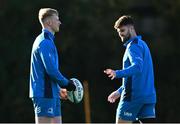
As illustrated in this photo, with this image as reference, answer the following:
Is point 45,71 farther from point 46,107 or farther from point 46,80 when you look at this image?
point 46,107

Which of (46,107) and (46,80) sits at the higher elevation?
(46,80)

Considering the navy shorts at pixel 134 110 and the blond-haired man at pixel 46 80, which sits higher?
the blond-haired man at pixel 46 80

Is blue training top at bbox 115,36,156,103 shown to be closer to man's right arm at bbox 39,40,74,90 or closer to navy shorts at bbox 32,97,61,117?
man's right arm at bbox 39,40,74,90

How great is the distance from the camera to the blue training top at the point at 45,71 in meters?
8.66

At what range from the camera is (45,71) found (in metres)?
8.77

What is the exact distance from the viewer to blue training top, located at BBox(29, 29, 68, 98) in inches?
341

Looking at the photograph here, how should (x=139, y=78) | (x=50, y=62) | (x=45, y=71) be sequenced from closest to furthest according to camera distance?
(x=50, y=62)
(x=45, y=71)
(x=139, y=78)

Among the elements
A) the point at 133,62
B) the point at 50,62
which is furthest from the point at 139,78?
the point at 50,62

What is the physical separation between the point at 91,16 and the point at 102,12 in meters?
0.46

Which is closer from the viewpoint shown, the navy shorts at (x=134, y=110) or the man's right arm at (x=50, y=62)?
the man's right arm at (x=50, y=62)

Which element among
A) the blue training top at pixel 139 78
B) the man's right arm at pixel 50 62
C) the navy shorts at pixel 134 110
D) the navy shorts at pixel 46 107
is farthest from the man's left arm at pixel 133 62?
the navy shorts at pixel 46 107

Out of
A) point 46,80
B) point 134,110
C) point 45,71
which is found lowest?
point 134,110

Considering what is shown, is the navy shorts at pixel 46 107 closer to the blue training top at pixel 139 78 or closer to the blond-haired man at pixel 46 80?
the blond-haired man at pixel 46 80

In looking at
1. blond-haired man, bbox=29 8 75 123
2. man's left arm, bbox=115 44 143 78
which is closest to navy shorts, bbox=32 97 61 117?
blond-haired man, bbox=29 8 75 123
